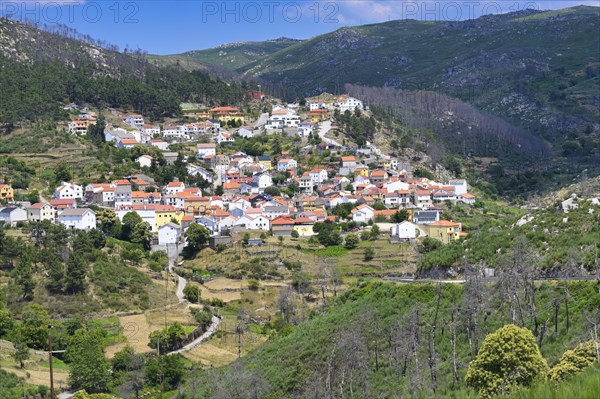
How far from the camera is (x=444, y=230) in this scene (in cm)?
4391

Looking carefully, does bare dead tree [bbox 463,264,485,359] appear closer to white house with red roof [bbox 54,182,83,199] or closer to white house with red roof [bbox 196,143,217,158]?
white house with red roof [bbox 54,182,83,199]

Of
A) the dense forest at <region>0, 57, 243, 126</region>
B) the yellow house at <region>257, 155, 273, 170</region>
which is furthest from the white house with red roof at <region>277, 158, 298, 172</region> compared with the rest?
the dense forest at <region>0, 57, 243, 126</region>

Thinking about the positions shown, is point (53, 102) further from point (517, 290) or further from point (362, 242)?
point (517, 290)

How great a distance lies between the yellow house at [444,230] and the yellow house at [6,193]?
966 inches

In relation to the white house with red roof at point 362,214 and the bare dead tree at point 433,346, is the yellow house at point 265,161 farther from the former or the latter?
the bare dead tree at point 433,346

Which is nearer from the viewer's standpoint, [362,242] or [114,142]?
[362,242]

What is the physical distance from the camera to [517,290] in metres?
16.2

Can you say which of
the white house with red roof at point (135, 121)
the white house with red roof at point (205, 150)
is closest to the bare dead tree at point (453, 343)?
the white house with red roof at point (205, 150)

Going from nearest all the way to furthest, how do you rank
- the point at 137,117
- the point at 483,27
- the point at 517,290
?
1. the point at 517,290
2. the point at 137,117
3. the point at 483,27

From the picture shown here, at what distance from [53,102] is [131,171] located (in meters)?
16.5

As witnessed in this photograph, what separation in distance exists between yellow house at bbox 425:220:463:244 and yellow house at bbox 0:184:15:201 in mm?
24529

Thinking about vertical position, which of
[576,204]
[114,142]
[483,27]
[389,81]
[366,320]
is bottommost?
[366,320]

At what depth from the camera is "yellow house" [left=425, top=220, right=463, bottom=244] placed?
142 ft

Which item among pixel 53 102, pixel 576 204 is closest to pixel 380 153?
pixel 53 102
